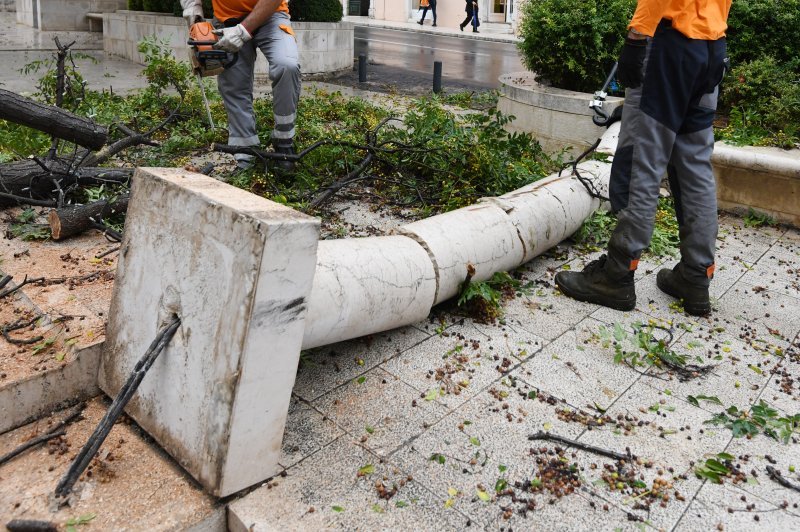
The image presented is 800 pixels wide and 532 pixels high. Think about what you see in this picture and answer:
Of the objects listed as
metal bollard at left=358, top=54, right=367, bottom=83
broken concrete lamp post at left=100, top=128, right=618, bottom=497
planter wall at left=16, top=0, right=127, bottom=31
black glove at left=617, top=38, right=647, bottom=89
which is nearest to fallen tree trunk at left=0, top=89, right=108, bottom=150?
broken concrete lamp post at left=100, top=128, right=618, bottom=497

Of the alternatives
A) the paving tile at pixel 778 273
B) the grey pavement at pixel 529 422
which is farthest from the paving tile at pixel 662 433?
the paving tile at pixel 778 273

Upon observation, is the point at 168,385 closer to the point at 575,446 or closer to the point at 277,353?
the point at 277,353

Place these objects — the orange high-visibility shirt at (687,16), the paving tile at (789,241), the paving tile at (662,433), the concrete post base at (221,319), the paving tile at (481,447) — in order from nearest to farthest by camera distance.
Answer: the concrete post base at (221,319), the paving tile at (481,447), the paving tile at (662,433), the orange high-visibility shirt at (687,16), the paving tile at (789,241)

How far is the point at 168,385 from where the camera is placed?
2.36 meters

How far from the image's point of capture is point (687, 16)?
10.7 feet

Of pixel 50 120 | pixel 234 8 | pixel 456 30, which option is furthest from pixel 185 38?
pixel 456 30

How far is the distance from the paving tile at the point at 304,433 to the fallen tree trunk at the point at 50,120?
89.1 inches

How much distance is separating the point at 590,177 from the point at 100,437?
143 inches

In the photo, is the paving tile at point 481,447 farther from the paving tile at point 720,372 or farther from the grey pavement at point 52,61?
the grey pavement at point 52,61

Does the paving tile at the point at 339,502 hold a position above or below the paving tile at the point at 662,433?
below

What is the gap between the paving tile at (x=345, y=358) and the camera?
2.88m

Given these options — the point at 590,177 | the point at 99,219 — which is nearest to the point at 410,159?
the point at 590,177

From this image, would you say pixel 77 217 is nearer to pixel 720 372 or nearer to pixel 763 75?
pixel 720 372

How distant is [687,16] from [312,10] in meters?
9.60
